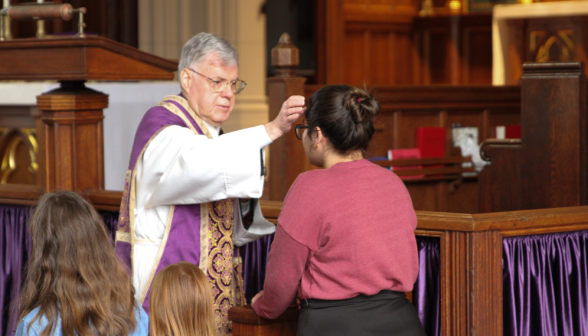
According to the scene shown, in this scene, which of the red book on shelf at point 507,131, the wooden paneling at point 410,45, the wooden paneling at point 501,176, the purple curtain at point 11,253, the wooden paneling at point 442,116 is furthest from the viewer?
the wooden paneling at point 410,45

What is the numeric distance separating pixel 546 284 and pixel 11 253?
8.01ft

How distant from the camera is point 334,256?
1.90 m

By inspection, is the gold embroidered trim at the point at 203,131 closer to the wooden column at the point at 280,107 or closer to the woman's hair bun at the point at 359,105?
the woman's hair bun at the point at 359,105

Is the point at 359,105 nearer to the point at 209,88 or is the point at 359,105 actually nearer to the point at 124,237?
the point at 209,88

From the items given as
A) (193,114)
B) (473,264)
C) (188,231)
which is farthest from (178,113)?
(473,264)

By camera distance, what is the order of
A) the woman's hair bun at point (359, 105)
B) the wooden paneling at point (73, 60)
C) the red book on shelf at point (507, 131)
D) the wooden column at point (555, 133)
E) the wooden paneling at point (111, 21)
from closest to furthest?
the woman's hair bun at point (359, 105) → the wooden paneling at point (73, 60) → the wooden column at point (555, 133) → the red book on shelf at point (507, 131) → the wooden paneling at point (111, 21)

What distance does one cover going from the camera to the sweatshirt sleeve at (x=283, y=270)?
6.33ft

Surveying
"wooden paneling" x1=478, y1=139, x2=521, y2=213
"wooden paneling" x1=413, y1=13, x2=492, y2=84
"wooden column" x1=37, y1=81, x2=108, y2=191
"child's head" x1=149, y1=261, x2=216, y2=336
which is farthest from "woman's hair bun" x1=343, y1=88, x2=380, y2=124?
"wooden paneling" x1=413, y1=13, x2=492, y2=84

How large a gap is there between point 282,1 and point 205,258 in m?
4.29

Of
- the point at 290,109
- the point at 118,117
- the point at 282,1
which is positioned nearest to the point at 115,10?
the point at 282,1

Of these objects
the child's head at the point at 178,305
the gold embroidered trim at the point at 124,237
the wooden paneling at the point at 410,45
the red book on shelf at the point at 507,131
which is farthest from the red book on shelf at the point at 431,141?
the child's head at the point at 178,305

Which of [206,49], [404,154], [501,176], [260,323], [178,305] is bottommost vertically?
[260,323]

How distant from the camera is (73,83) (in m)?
3.42

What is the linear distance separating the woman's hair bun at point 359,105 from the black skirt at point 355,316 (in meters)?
0.48
